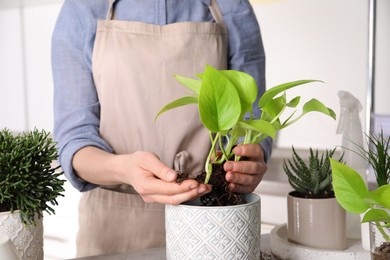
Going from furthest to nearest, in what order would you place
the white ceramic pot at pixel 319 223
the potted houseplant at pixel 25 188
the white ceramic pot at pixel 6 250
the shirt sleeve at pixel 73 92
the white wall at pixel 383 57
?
the white wall at pixel 383 57
the shirt sleeve at pixel 73 92
the white ceramic pot at pixel 319 223
the potted houseplant at pixel 25 188
the white ceramic pot at pixel 6 250

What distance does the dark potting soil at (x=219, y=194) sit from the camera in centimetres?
70

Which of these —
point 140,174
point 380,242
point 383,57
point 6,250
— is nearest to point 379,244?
point 380,242

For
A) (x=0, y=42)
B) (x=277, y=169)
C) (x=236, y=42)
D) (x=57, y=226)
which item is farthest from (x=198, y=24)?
(x=0, y=42)

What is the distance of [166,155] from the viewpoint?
114 cm

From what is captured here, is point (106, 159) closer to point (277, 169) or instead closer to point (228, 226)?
point (228, 226)

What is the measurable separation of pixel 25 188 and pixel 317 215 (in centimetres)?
43

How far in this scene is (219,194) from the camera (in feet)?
2.32

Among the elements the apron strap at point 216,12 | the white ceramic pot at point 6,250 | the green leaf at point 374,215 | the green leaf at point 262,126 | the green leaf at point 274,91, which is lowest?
the white ceramic pot at point 6,250

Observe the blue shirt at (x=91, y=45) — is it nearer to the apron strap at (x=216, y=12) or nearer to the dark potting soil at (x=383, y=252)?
the apron strap at (x=216, y=12)

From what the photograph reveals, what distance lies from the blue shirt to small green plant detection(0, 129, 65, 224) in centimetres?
36

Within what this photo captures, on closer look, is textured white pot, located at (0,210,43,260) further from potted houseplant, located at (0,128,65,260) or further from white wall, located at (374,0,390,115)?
white wall, located at (374,0,390,115)

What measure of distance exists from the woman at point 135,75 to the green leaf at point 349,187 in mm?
490

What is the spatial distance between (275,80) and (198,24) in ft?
3.18

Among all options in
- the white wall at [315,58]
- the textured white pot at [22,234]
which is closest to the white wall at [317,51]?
the white wall at [315,58]
